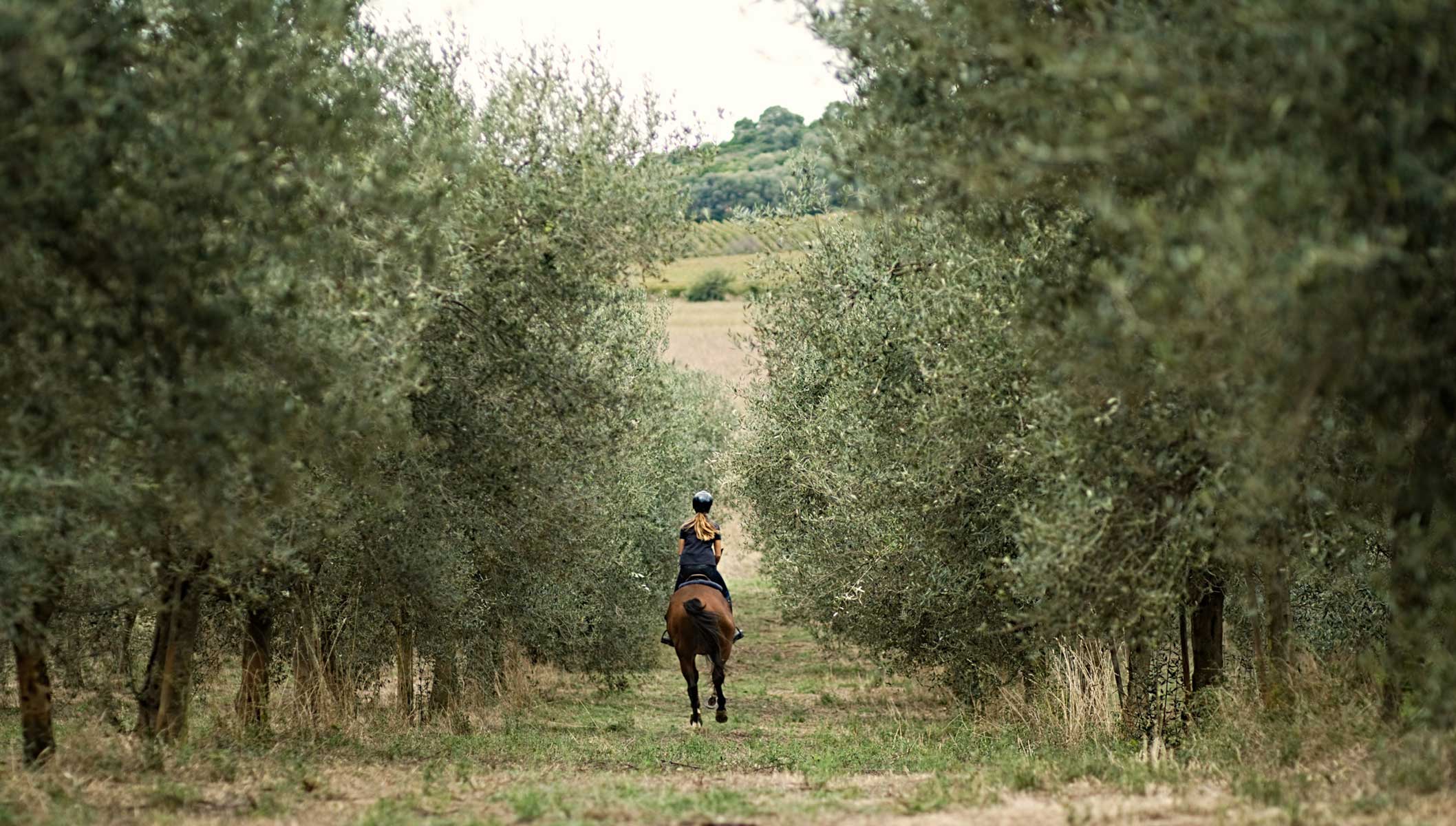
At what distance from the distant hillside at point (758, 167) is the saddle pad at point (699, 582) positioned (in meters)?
5.20

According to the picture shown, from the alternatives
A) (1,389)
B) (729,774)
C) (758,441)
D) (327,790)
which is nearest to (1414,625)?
(729,774)

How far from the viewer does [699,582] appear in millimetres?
19031

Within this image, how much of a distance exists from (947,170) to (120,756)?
27.4ft

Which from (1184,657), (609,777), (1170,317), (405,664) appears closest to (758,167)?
(405,664)

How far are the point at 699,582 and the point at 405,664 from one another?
14.2 feet

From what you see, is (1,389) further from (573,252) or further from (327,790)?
(573,252)

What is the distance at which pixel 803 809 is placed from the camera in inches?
379

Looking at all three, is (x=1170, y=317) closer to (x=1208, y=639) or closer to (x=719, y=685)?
(x=1208, y=639)

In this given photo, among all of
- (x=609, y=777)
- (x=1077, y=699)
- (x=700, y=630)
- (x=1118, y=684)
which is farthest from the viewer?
(x=700, y=630)

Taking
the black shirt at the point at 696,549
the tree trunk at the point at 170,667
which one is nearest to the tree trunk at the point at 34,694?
the tree trunk at the point at 170,667

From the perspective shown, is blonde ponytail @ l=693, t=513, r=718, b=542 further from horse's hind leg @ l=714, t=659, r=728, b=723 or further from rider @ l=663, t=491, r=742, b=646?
horse's hind leg @ l=714, t=659, r=728, b=723

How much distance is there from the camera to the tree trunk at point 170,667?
41.0ft

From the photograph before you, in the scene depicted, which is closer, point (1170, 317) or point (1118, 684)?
point (1170, 317)

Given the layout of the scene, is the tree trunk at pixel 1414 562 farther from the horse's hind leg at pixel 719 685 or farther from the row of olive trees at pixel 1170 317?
the horse's hind leg at pixel 719 685
